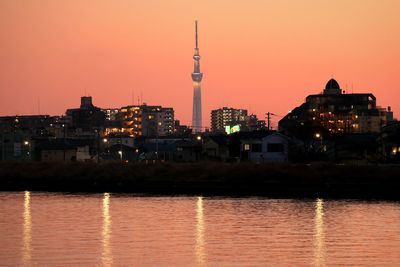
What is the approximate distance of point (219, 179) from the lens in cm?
7406

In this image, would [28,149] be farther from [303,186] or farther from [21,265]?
[21,265]

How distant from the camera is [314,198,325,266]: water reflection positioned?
3462cm

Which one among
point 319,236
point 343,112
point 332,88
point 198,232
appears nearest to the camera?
point 319,236

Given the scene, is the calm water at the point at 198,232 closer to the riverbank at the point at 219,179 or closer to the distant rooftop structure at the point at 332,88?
the riverbank at the point at 219,179

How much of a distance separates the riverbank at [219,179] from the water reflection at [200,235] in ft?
38.3

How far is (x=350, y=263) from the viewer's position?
33531 mm

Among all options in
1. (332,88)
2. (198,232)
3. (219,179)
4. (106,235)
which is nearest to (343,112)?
(332,88)

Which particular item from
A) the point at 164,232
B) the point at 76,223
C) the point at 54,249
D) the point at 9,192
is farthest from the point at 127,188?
the point at 54,249

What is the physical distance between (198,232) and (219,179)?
30.9 metres

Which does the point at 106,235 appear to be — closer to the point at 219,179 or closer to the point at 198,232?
the point at 198,232

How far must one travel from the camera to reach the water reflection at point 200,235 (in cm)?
3509

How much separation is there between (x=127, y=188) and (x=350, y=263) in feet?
142

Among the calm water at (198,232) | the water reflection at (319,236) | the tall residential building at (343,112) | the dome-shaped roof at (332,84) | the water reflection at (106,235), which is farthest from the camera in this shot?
the dome-shaped roof at (332,84)

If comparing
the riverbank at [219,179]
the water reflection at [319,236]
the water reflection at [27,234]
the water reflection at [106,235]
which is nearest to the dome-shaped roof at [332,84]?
the riverbank at [219,179]
